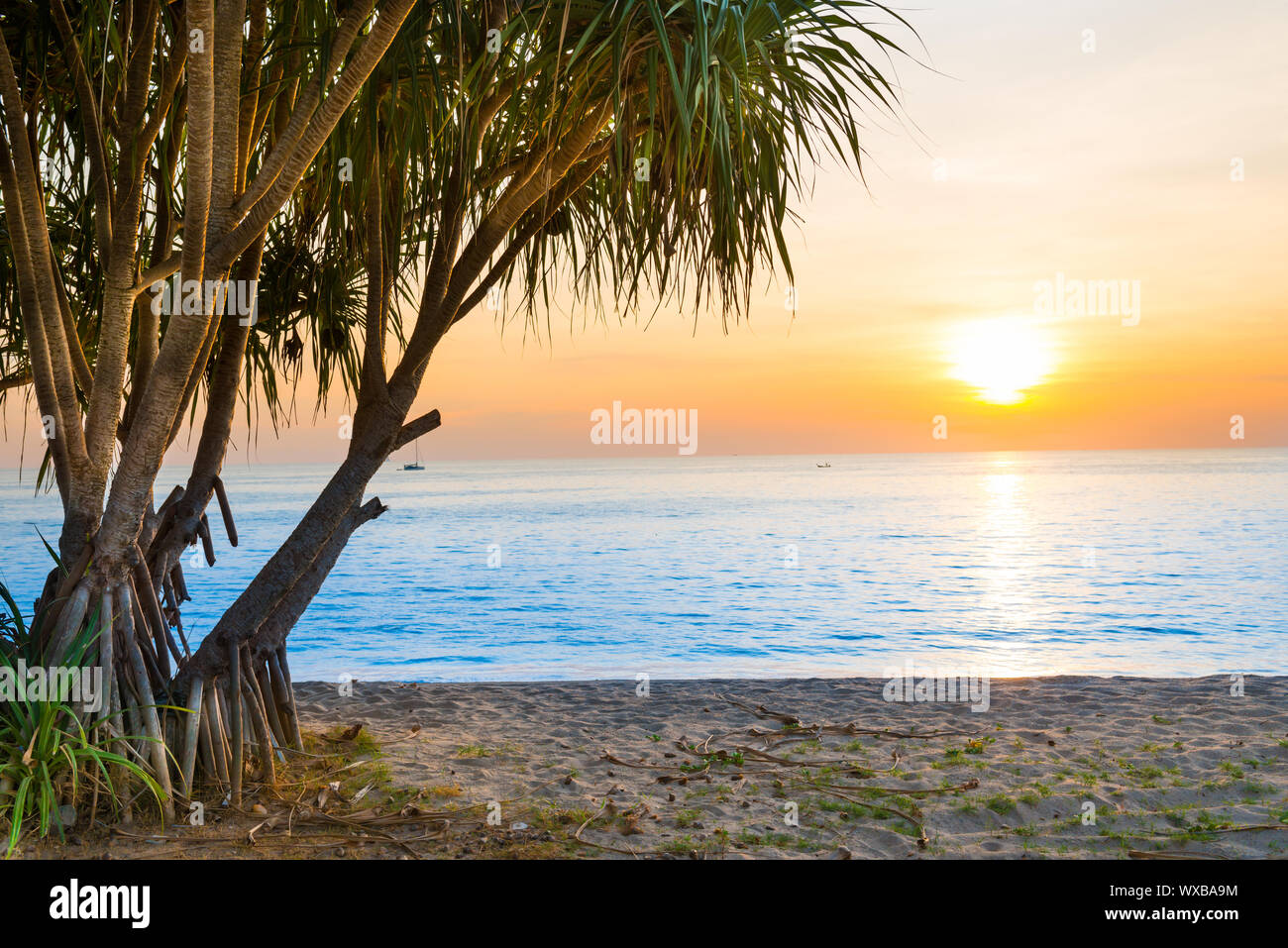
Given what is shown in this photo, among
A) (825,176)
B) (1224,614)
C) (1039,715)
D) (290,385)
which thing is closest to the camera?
(825,176)

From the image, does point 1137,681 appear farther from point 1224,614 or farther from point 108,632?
point 1224,614

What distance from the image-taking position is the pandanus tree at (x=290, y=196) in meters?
2.63

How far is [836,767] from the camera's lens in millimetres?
3846

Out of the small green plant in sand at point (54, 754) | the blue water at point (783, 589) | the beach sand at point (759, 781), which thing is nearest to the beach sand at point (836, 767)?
the beach sand at point (759, 781)

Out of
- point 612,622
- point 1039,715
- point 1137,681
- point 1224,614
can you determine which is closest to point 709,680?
point 1039,715

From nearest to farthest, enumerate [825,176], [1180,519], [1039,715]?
1. [825,176]
2. [1039,715]
3. [1180,519]

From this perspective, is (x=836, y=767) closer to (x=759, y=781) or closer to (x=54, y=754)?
(x=759, y=781)

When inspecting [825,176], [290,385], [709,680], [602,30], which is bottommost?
[709,680]

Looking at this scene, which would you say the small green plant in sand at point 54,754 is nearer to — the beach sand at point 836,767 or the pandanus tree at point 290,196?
the pandanus tree at point 290,196

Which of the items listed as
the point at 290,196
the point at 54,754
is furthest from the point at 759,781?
the point at 290,196

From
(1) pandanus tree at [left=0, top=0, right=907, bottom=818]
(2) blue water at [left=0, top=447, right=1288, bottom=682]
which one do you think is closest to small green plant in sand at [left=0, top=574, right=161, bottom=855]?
(1) pandanus tree at [left=0, top=0, right=907, bottom=818]

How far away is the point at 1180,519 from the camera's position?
2778 cm
